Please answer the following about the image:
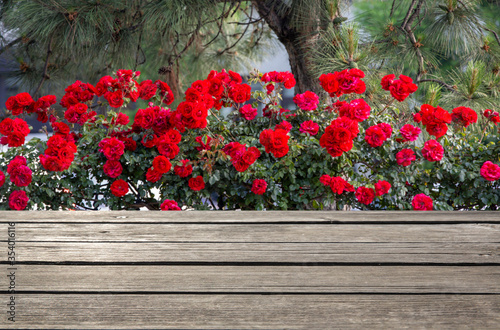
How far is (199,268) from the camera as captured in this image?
0.77 m

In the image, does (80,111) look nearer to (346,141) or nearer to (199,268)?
(346,141)

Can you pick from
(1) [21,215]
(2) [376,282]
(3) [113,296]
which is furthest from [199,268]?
(1) [21,215]

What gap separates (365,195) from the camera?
1.67 metres

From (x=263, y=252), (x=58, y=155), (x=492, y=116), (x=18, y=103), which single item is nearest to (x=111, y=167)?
(x=58, y=155)

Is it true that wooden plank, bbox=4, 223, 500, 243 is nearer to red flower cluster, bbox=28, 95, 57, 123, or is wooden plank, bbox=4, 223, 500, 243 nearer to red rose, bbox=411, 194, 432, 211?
red rose, bbox=411, 194, 432, 211

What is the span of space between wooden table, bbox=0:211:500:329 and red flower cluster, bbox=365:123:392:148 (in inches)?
28.7

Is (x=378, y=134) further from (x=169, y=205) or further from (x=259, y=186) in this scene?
(x=169, y=205)

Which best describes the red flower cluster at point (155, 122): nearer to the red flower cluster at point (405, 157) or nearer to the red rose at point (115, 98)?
the red rose at point (115, 98)

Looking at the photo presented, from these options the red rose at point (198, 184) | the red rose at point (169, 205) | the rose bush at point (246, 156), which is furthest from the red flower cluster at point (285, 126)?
the red rose at point (169, 205)

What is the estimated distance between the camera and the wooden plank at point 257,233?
862 mm

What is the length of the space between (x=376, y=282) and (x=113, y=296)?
15.7 inches

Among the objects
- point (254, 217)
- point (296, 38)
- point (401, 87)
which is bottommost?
point (254, 217)

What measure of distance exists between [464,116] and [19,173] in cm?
161

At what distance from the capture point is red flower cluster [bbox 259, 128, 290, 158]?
1.57 meters
